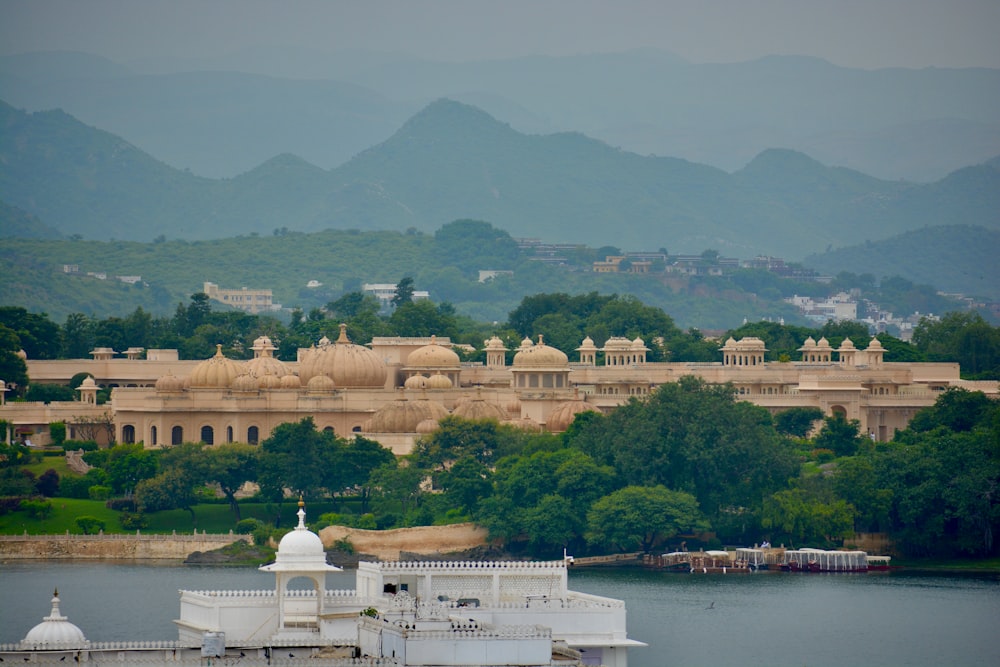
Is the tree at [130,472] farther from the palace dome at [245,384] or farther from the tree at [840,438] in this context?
the tree at [840,438]

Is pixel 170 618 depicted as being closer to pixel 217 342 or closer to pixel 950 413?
pixel 950 413

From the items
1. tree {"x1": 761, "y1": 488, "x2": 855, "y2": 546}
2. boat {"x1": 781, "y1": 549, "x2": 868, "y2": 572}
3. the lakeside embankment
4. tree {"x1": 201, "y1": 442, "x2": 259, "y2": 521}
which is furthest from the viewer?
tree {"x1": 201, "y1": 442, "x2": 259, "y2": 521}

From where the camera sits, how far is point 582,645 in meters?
45.3

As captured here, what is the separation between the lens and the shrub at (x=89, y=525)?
82062 millimetres

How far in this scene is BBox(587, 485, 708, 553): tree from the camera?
77250 mm

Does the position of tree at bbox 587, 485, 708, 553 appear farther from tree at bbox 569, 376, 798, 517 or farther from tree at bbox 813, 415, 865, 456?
tree at bbox 813, 415, 865, 456

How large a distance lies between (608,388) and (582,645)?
61664mm

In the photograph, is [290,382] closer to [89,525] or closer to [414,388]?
[414,388]

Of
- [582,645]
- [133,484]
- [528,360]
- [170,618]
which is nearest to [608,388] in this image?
[528,360]

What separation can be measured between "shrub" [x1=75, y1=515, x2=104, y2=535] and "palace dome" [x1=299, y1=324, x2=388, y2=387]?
68.5 feet

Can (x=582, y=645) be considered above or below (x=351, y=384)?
below

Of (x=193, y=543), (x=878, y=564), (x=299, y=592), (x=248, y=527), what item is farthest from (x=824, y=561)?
(x=299, y=592)

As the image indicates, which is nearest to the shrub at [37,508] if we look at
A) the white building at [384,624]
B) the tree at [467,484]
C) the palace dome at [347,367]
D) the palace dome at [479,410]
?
the tree at [467,484]

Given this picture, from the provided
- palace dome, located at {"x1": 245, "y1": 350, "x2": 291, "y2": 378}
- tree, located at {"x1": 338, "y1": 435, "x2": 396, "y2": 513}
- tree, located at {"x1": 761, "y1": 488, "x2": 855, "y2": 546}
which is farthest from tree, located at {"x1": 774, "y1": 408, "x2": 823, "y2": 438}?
tree, located at {"x1": 761, "y1": 488, "x2": 855, "y2": 546}
